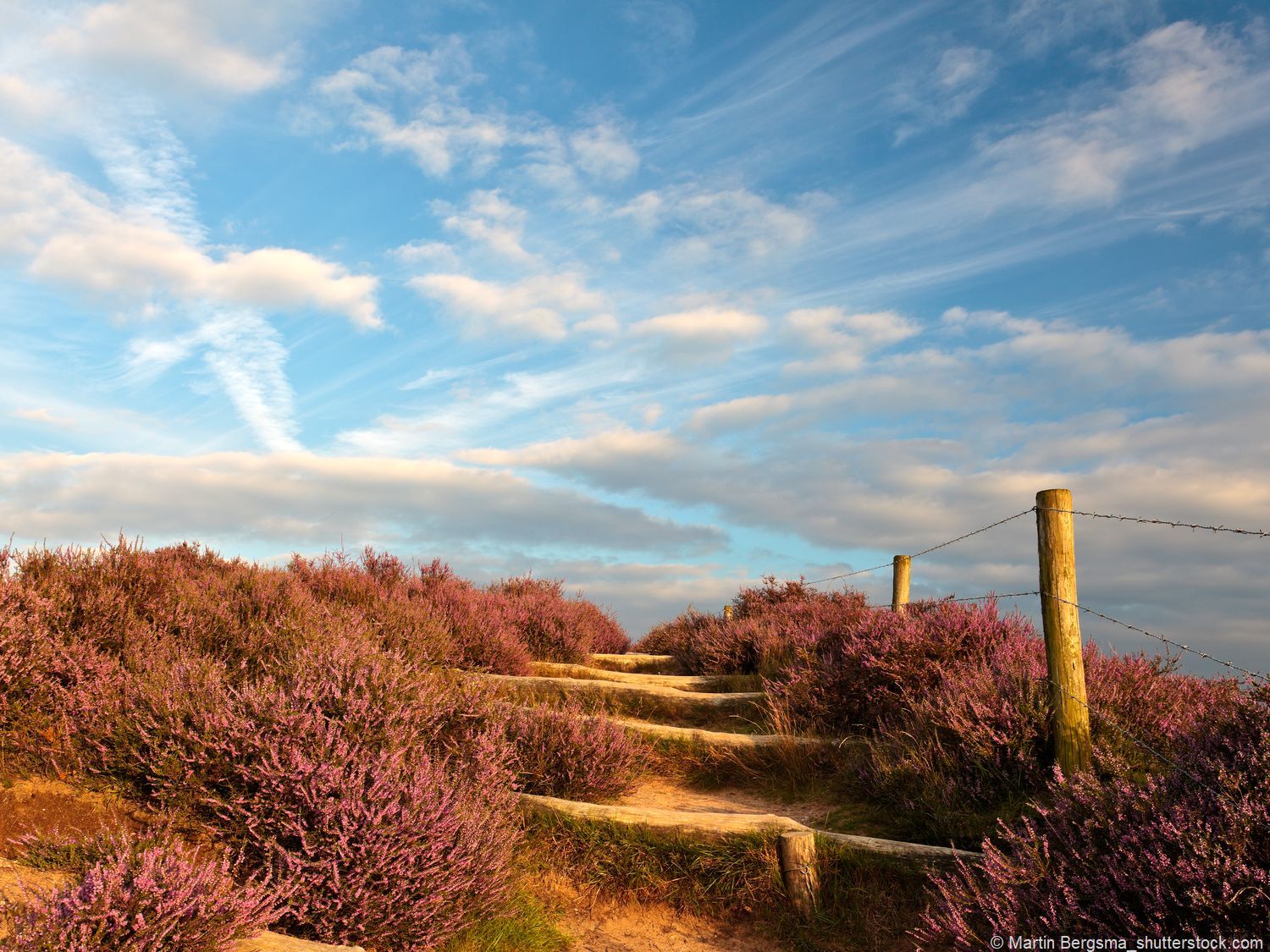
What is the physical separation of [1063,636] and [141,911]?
17.4 feet

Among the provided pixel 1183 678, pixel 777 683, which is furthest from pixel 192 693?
Answer: pixel 1183 678

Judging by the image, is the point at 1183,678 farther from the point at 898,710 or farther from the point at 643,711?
the point at 643,711

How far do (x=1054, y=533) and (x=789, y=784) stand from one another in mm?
3176

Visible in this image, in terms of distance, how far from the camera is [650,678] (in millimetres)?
10312

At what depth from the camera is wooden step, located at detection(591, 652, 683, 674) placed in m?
12.7

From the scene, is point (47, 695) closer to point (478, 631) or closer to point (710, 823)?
point (710, 823)

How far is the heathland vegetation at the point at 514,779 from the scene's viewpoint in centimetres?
339

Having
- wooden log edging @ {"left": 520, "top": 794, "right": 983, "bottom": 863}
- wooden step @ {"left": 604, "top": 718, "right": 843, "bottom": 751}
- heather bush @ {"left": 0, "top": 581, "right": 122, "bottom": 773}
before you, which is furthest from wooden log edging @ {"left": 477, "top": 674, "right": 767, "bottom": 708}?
heather bush @ {"left": 0, "top": 581, "right": 122, "bottom": 773}

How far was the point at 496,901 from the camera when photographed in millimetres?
4344

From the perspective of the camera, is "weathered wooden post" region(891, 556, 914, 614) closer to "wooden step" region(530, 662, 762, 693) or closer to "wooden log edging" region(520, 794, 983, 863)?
"wooden step" region(530, 662, 762, 693)

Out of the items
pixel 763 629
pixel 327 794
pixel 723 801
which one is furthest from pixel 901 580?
pixel 327 794

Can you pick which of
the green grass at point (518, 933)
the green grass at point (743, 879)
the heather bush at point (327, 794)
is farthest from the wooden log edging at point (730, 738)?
the heather bush at point (327, 794)

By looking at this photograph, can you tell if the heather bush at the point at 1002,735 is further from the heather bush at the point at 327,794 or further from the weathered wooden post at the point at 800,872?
the heather bush at the point at 327,794

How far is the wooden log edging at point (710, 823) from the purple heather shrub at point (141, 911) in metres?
2.53
